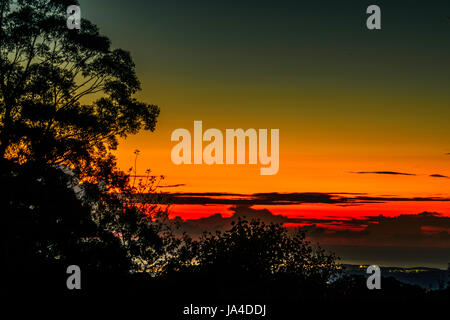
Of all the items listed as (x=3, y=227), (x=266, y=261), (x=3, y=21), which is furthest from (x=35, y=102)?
(x=266, y=261)

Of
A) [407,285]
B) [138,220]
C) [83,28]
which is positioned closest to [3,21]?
[83,28]

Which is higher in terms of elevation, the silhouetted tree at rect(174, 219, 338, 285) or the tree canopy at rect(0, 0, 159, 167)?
the tree canopy at rect(0, 0, 159, 167)

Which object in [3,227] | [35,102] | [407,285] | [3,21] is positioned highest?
[3,21]

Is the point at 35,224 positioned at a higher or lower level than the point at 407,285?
higher

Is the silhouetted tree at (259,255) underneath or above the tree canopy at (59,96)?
underneath

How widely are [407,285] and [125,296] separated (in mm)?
24814

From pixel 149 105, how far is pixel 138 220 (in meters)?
8.78

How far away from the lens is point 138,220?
141 ft
